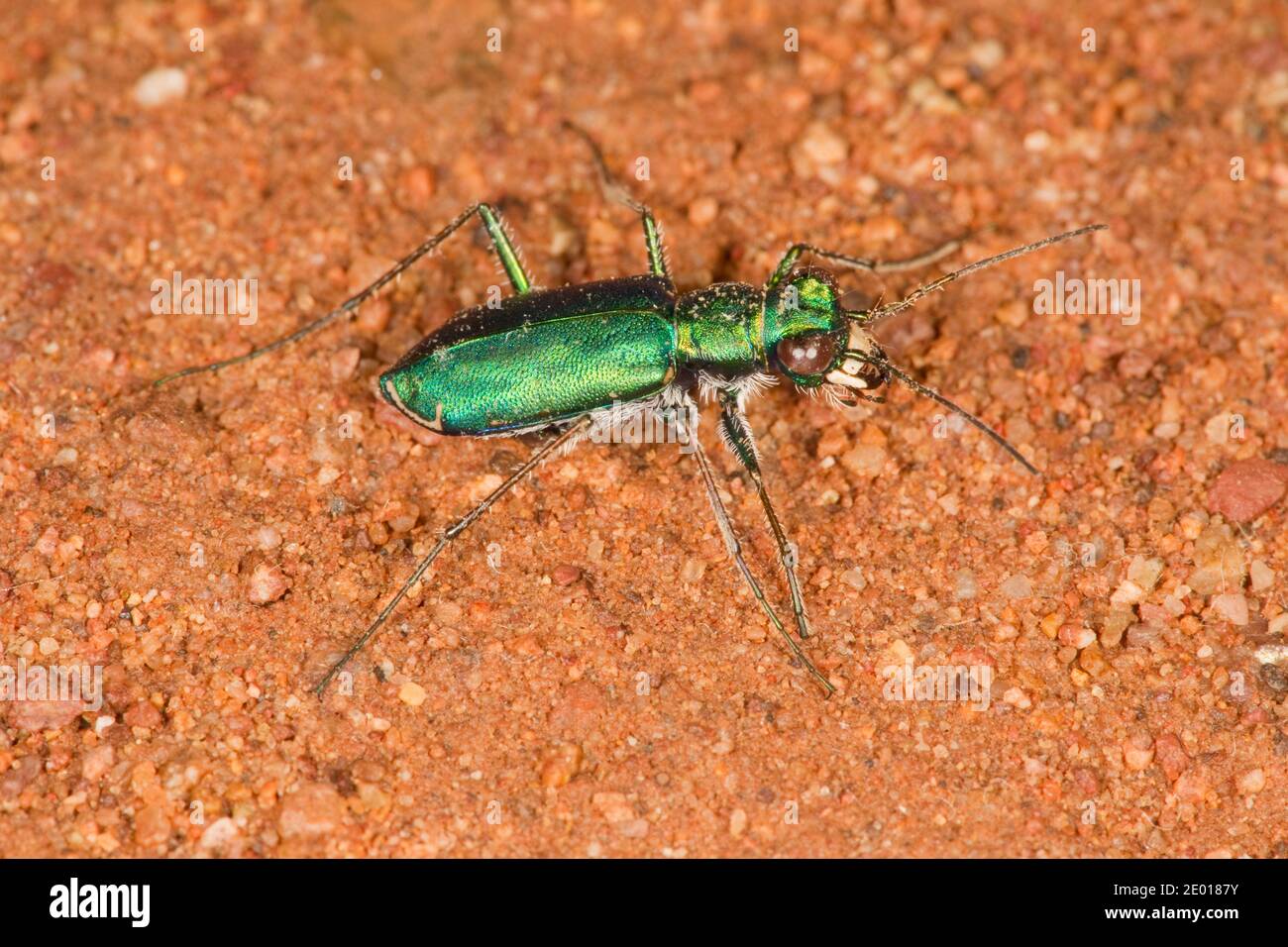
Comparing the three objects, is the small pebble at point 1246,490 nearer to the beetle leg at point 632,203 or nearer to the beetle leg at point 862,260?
the beetle leg at point 862,260

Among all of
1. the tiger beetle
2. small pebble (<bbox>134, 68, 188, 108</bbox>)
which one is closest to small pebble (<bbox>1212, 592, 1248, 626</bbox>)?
the tiger beetle

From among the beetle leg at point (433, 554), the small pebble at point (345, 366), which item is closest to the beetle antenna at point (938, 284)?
the beetle leg at point (433, 554)

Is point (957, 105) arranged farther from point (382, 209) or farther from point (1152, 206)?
point (382, 209)

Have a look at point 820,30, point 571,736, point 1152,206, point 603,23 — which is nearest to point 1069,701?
point 571,736

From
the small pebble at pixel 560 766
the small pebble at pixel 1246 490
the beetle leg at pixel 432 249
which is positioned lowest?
the small pebble at pixel 560 766

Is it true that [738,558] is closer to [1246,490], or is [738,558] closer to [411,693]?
[411,693]
